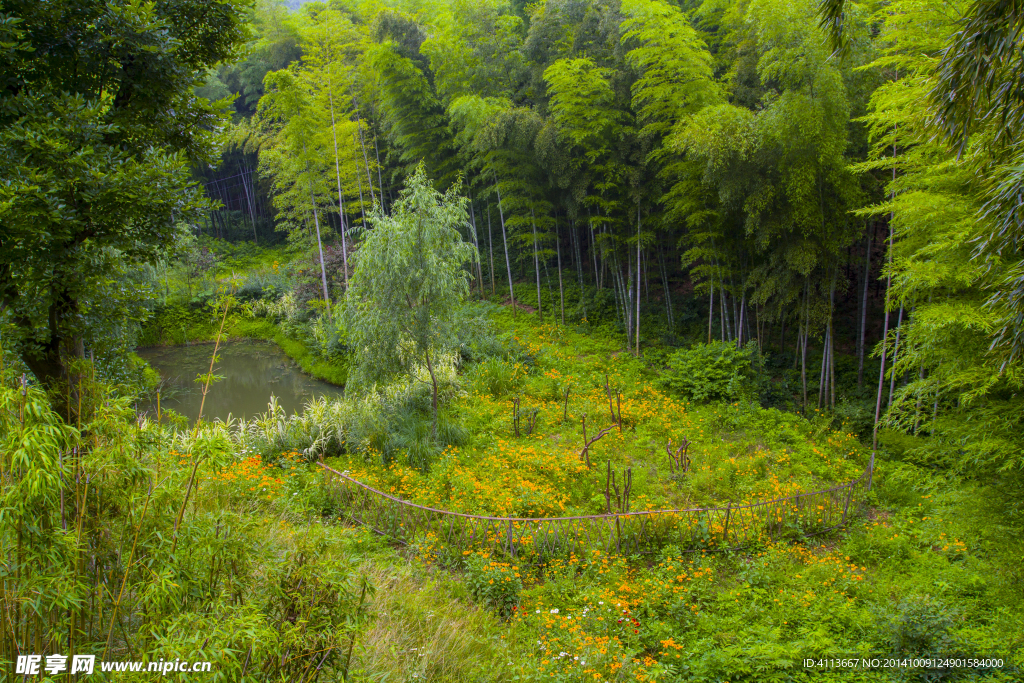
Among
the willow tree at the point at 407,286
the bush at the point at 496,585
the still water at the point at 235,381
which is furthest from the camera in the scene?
the still water at the point at 235,381

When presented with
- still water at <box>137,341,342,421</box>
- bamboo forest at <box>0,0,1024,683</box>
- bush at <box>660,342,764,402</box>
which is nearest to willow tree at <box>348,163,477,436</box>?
bamboo forest at <box>0,0,1024,683</box>

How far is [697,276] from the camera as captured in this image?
11750 mm

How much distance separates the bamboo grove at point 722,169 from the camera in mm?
5922

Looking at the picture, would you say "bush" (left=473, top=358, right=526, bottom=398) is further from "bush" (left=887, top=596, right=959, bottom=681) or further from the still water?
"bush" (left=887, top=596, right=959, bottom=681)

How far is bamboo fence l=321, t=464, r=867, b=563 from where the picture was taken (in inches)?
217

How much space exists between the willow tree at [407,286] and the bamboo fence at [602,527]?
236cm

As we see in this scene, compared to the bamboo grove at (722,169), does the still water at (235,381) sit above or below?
below

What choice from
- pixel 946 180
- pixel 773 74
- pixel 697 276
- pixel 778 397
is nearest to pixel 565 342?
pixel 697 276

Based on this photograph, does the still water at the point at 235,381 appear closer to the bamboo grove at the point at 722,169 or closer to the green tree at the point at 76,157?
the bamboo grove at the point at 722,169

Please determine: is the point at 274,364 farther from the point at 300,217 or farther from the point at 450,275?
the point at 450,275

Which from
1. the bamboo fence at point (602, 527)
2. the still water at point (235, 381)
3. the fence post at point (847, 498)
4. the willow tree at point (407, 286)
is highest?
the willow tree at point (407, 286)

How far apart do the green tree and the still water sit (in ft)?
26.1

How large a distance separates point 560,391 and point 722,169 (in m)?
5.22

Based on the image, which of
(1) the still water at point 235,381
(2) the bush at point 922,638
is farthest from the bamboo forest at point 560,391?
(1) the still water at point 235,381
